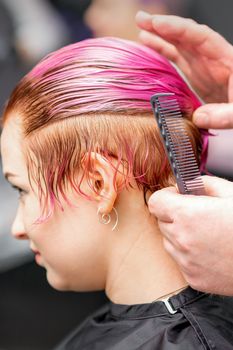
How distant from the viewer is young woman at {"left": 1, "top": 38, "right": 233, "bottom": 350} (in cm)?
107

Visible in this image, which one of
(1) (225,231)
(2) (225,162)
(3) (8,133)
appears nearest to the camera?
(1) (225,231)

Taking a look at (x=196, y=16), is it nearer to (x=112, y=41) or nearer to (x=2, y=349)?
(x=112, y=41)

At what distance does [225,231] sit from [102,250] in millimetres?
301

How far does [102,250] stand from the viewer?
44.8 inches

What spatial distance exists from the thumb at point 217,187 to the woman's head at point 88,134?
104mm

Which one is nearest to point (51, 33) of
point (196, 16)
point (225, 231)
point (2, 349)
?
point (196, 16)

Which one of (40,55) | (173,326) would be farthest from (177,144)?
(40,55)

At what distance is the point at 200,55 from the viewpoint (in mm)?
1325

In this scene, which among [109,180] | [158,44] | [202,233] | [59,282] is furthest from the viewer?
[158,44]

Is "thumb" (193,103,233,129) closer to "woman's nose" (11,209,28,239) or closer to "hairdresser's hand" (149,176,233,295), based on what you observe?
"hairdresser's hand" (149,176,233,295)

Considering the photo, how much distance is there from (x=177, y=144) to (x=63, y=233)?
316mm

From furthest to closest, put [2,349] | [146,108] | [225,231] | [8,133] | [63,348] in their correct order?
1. [2,349]
2. [63,348]
3. [8,133]
4. [146,108]
5. [225,231]

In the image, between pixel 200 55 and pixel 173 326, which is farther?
pixel 200 55

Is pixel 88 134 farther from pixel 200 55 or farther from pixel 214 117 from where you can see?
pixel 200 55
